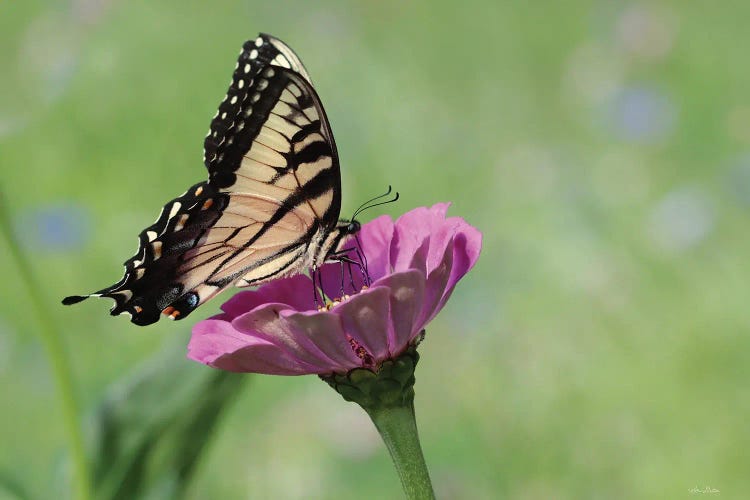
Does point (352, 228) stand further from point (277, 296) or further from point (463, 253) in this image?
point (463, 253)

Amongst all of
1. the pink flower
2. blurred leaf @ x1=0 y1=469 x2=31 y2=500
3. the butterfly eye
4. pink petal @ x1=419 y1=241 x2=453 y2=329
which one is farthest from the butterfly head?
blurred leaf @ x1=0 y1=469 x2=31 y2=500

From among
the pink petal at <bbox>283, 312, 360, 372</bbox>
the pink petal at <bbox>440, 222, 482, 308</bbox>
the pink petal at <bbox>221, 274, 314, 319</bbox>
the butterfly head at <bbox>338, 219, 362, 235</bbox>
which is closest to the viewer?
the pink petal at <bbox>283, 312, 360, 372</bbox>

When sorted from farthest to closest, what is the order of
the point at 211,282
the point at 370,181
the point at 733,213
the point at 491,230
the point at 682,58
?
the point at 682,58 < the point at 370,181 < the point at 491,230 < the point at 733,213 < the point at 211,282

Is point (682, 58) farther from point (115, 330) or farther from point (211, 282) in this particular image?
point (211, 282)

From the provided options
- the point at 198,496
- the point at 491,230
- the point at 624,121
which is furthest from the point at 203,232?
the point at 624,121

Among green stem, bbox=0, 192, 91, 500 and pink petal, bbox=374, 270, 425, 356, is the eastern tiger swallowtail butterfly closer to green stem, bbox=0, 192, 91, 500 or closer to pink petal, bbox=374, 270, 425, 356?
green stem, bbox=0, 192, 91, 500

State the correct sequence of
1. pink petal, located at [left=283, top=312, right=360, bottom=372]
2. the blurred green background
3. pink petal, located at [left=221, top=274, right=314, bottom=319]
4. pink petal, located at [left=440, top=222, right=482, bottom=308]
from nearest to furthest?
pink petal, located at [left=283, top=312, right=360, bottom=372] → pink petal, located at [left=440, top=222, right=482, bottom=308] → pink petal, located at [left=221, top=274, right=314, bottom=319] → the blurred green background
